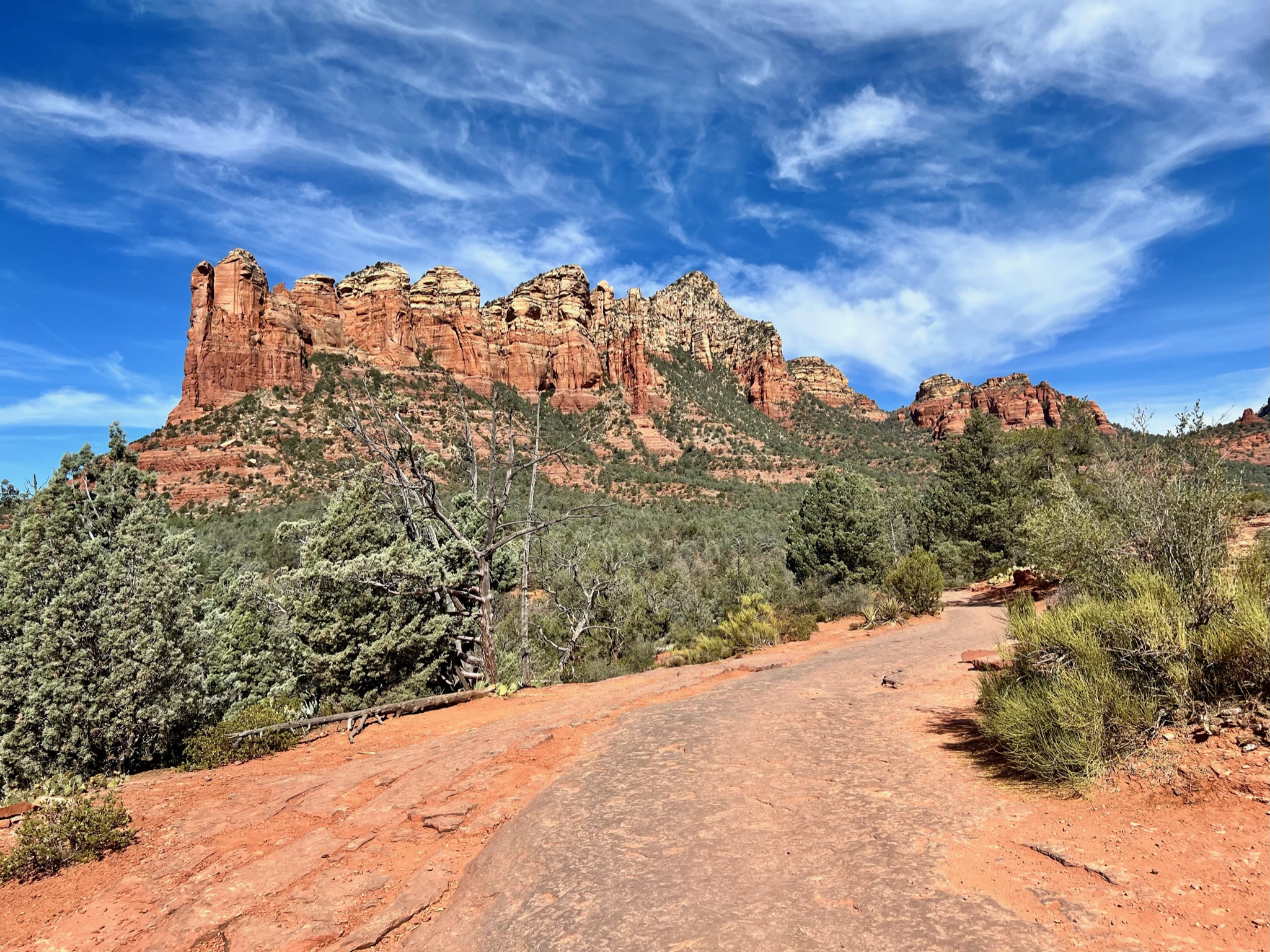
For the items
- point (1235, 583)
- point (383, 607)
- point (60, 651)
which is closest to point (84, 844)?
point (60, 651)

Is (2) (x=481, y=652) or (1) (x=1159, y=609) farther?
(2) (x=481, y=652)

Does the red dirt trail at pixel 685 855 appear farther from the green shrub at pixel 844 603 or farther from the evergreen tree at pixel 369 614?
the green shrub at pixel 844 603

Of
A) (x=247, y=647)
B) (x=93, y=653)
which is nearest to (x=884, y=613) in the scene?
(x=247, y=647)

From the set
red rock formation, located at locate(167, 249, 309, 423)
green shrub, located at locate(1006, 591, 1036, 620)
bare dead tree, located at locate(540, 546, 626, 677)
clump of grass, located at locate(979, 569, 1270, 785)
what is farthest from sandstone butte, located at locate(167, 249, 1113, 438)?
clump of grass, located at locate(979, 569, 1270, 785)

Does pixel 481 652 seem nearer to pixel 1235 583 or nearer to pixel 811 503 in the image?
pixel 1235 583

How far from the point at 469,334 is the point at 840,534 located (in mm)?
70133

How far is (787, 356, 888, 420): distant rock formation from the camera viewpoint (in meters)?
107

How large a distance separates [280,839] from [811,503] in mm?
21492

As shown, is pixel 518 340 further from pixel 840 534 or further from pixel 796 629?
pixel 796 629

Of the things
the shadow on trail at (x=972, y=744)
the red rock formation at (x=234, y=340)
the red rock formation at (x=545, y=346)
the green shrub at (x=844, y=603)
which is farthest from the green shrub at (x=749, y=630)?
the red rock formation at (x=545, y=346)

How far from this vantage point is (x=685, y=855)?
3.84m

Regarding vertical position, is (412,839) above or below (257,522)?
below

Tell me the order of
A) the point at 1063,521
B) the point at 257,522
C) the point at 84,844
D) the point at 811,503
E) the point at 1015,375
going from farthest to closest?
the point at 1015,375, the point at 257,522, the point at 811,503, the point at 1063,521, the point at 84,844

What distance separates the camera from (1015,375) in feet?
379
